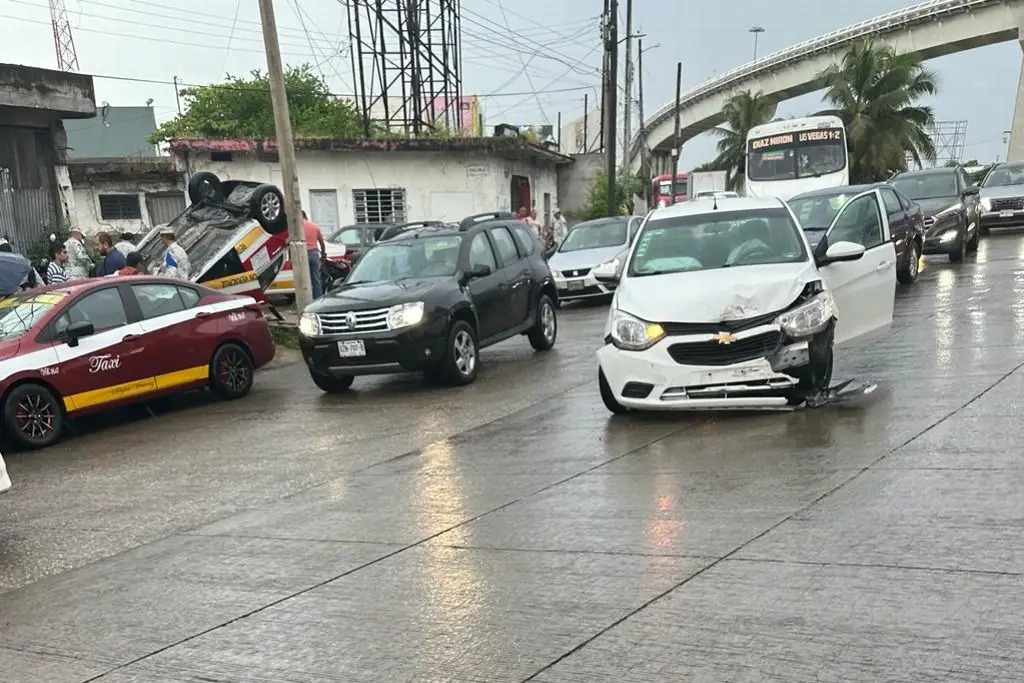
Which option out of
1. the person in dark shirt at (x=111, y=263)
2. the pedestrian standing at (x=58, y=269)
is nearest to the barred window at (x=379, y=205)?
the person in dark shirt at (x=111, y=263)

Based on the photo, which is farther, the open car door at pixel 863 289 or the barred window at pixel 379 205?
the barred window at pixel 379 205

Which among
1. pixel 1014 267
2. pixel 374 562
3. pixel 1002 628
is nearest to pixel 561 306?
pixel 1014 267

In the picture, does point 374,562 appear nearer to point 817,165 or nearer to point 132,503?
point 132,503

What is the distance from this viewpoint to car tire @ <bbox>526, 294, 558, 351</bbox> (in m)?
13.9

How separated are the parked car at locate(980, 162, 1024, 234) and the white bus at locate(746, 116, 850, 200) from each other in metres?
3.42

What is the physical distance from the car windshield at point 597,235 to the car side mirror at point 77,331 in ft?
39.2

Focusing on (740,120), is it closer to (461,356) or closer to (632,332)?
(461,356)

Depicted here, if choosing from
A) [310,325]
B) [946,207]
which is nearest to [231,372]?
[310,325]

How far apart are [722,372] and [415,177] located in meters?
25.6

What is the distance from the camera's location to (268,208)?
58.9 ft

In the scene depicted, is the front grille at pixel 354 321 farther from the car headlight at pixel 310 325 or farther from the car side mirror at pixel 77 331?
the car side mirror at pixel 77 331

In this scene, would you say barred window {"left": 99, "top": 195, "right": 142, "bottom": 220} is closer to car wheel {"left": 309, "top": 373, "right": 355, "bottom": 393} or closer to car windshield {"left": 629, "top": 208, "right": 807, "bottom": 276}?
car wheel {"left": 309, "top": 373, "right": 355, "bottom": 393}

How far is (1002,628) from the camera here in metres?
3.85

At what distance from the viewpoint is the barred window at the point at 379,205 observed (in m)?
32.1
